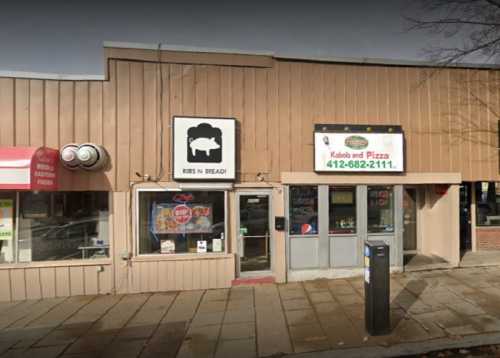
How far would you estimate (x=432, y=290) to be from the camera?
570 cm

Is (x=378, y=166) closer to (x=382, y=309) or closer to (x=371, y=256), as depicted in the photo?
(x=371, y=256)

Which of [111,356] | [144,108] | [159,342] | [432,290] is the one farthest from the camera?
[144,108]

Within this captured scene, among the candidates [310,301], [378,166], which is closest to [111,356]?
[310,301]

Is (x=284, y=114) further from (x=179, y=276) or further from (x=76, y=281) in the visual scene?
(x=76, y=281)

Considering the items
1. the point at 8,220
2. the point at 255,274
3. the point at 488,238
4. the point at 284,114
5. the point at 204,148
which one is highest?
the point at 284,114

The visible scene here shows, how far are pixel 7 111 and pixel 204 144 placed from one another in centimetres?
424

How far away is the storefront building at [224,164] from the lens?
6.02m

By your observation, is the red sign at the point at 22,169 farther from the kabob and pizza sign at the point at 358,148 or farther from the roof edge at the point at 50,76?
the kabob and pizza sign at the point at 358,148

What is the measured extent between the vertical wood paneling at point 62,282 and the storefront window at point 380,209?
23.2 ft

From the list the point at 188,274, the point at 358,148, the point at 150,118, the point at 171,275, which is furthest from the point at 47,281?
the point at 358,148

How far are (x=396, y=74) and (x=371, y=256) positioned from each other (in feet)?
16.5

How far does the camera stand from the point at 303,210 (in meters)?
6.71

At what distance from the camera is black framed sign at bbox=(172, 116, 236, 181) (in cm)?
→ 621

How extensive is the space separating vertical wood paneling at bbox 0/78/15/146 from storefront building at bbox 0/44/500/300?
30 millimetres
